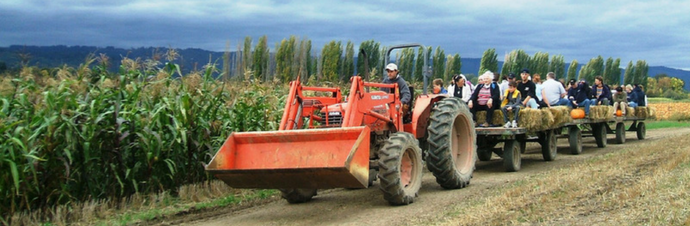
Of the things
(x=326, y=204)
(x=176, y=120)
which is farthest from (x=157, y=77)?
(x=326, y=204)

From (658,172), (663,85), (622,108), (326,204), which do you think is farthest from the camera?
(663,85)

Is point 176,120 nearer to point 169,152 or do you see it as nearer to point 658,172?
point 169,152

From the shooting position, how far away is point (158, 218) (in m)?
8.57

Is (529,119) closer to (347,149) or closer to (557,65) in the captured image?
(347,149)

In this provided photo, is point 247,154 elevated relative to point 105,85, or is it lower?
lower

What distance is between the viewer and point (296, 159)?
8.22m

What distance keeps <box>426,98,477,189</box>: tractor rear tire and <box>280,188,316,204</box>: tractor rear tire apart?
1.72 m

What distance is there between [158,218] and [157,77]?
2.24 meters

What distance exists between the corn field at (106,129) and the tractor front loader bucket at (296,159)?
128 centimetres

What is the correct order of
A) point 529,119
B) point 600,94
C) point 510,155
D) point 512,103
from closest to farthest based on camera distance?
point 510,155, point 529,119, point 512,103, point 600,94

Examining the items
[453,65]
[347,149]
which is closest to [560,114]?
[347,149]

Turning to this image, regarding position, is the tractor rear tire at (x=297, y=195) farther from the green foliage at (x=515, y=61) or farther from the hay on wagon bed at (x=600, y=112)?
the green foliage at (x=515, y=61)

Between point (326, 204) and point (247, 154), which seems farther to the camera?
point (326, 204)

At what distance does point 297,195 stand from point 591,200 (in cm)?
364
